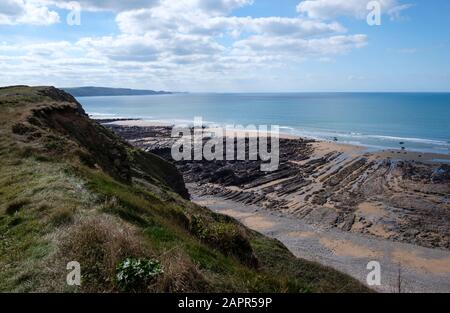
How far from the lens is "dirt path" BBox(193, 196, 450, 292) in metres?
29.2

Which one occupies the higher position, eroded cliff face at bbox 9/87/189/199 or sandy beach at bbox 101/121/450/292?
eroded cliff face at bbox 9/87/189/199

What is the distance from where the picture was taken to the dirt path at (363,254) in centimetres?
2925

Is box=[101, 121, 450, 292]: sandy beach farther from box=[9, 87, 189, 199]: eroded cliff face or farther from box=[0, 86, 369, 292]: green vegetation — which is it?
box=[9, 87, 189, 199]: eroded cliff face

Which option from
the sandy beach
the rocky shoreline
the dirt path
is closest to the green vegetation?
the sandy beach

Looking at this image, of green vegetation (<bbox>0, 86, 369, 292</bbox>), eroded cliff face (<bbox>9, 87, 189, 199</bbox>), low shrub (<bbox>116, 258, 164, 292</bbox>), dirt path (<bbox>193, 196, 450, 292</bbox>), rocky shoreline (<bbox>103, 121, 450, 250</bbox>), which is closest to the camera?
low shrub (<bbox>116, 258, 164, 292</bbox>)

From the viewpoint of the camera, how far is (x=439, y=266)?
31.6m

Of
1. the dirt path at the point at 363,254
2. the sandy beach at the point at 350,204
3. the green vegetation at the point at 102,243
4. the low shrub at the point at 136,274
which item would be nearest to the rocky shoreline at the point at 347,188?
the sandy beach at the point at 350,204

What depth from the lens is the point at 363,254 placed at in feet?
111

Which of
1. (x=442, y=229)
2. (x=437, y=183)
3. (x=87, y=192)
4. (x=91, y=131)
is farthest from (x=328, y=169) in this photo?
(x=87, y=192)

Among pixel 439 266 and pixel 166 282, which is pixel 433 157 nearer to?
pixel 439 266

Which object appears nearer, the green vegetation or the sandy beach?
the green vegetation

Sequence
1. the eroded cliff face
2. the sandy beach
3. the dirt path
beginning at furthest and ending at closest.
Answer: the sandy beach
the dirt path
the eroded cliff face

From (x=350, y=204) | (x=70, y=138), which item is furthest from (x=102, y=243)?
(x=350, y=204)

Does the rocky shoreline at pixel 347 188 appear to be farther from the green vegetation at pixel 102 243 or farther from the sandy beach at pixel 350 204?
the green vegetation at pixel 102 243
